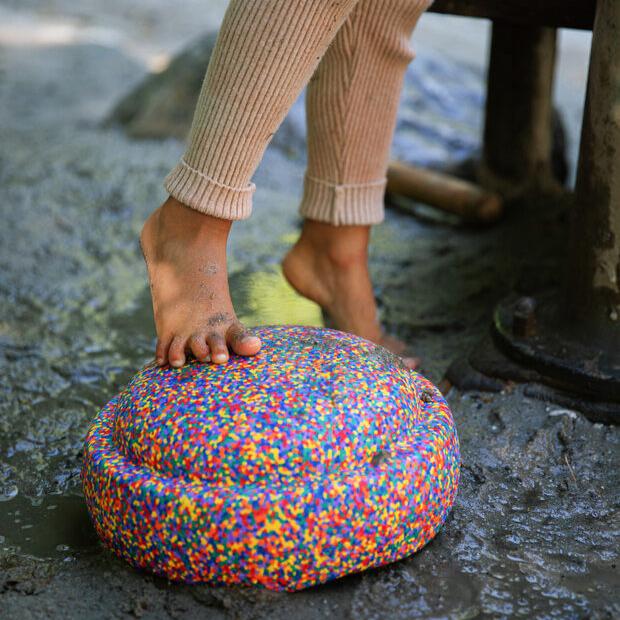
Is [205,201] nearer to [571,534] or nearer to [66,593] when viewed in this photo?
[66,593]

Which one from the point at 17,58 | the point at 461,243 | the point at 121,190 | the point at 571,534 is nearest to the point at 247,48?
the point at 571,534

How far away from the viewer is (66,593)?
5.11ft

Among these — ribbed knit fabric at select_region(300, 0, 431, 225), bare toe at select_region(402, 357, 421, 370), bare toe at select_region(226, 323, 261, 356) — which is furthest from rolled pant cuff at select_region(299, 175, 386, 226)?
bare toe at select_region(226, 323, 261, 356)

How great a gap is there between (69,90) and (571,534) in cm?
514

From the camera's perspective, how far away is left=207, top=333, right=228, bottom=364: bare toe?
1719 mm

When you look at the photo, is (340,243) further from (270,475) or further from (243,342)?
(270,475)

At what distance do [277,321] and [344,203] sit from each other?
0.59 m

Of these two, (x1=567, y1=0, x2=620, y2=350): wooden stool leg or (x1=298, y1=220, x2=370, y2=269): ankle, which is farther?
(x1=298, y1=220, x2=370, y2=269): ankle

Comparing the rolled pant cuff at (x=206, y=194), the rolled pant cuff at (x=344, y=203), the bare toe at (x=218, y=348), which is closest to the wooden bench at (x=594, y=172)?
the rolled pant cuff at (x=344, y=203)

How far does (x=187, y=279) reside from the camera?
6.23 feet

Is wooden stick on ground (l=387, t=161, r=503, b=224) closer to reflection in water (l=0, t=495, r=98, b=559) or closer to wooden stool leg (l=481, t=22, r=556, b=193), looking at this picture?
wooden stool leg (l=481, t=22, r=556, b=193)

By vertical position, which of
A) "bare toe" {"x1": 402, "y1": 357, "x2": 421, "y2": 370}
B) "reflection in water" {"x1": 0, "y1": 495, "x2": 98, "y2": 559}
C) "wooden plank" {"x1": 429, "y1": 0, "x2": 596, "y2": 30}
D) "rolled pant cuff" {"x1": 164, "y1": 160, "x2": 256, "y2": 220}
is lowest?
"reflection in water" {"x1": 0, "y1": 495, "x2": 98, "y2": 559}

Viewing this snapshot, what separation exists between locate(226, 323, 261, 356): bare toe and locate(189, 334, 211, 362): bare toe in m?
0.05

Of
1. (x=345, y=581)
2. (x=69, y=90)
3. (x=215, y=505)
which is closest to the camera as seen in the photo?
(x=215, y=505)
